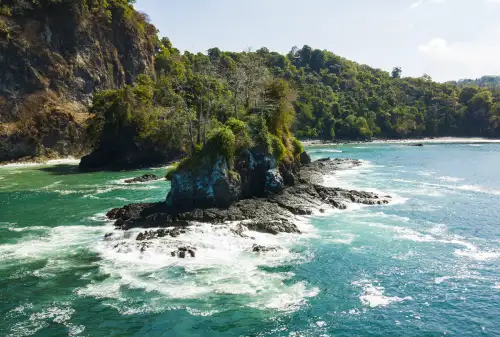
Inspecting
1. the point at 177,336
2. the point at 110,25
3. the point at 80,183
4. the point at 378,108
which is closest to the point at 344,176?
the point at 80,183

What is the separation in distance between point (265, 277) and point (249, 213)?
12020mm

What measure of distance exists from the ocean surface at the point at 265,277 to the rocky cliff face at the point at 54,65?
49.2m

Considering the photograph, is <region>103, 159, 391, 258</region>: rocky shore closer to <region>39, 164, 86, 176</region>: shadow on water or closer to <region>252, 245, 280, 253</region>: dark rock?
<region>252, 245, 280, 253</region>: dark rock

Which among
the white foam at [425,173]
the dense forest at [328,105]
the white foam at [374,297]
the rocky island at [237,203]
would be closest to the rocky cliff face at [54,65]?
the dense forest at [328,105]

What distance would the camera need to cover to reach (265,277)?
24109mm

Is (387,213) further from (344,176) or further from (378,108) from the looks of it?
(378,108)

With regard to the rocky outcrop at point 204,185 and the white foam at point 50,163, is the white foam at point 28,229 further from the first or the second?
the white foam at point 50,163

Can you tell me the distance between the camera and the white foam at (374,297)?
21.0 m

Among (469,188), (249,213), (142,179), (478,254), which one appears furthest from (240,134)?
(469,188)

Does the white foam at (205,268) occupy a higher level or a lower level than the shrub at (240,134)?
lower

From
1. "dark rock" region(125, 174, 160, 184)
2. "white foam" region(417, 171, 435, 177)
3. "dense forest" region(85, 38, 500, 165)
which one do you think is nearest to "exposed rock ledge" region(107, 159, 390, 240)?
"dark rock" region(125, 174, 160, 184)

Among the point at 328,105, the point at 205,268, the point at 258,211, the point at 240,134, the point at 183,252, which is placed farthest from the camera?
the point at 328,105

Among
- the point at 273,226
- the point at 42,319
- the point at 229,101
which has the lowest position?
the point at 42,319

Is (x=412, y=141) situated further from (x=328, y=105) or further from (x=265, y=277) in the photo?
(x=265, y=277)
